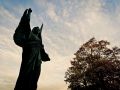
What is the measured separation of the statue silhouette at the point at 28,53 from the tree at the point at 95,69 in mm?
30346

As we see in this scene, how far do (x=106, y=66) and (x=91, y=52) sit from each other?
452cm

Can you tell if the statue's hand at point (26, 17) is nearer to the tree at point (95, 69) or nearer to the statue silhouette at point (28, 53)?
the statue silhouette at point (28, 53)

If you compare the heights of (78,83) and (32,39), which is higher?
(78,83)

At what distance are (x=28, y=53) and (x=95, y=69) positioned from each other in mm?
30752

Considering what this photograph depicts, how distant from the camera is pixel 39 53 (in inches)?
281

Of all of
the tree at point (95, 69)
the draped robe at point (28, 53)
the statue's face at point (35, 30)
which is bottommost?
the draped robe at point (28, 53)

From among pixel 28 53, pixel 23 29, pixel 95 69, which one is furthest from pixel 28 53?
pixel 95 69

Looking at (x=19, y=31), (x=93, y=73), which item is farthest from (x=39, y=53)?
(x=93, y=73)

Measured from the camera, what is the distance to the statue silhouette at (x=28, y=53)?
6.39m

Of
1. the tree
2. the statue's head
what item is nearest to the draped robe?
the statue's head

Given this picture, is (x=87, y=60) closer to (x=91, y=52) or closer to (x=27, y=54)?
(x=91, y=52)

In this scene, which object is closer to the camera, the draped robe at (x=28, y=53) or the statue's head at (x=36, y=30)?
the draped robe at (x=28, y=53)

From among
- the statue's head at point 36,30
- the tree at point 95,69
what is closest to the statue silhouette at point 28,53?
the statue's head at point 36,30

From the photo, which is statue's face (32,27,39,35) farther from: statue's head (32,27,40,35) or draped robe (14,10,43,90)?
draped robe (14,10,43,90)
